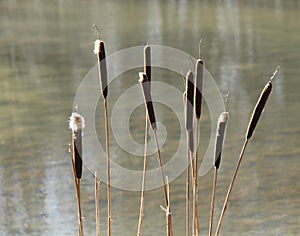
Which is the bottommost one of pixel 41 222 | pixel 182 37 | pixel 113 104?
pixel 41 222

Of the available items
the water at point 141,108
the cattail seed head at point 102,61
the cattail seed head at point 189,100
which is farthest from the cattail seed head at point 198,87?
the water at point 141,108

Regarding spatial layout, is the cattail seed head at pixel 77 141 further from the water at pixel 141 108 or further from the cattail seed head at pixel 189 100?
the water at pixel 141 108

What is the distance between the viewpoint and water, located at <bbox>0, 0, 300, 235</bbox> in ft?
9.02

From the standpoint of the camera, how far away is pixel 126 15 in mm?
7027

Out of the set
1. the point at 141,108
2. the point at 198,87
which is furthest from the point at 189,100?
the point at 141,108

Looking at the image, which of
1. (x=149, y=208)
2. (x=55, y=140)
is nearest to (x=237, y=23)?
(x=55, y=140)

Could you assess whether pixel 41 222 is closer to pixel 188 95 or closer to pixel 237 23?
pixel 188 95

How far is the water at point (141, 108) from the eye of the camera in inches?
108

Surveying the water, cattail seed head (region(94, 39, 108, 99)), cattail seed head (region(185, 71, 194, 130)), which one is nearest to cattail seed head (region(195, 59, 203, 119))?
cattail seed head (region(185, 71, 194, 130))

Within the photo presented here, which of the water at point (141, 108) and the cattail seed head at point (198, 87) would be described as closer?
the cattail seed head at point (198, 87)

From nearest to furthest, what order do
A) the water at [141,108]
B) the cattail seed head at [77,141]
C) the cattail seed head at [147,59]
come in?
1. the cattail seed head at [77,141]
2. the cattail seed head at [147,59]
3. the water at [141,108]

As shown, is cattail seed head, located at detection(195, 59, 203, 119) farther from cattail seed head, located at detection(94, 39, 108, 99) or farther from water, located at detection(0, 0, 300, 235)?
water, located at detection(0, 0, 300, 235)

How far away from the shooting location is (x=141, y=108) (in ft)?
13.4

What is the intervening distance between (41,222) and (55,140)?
2.99 feet
